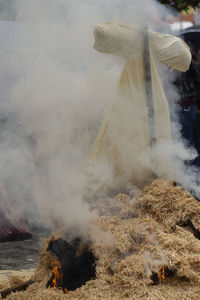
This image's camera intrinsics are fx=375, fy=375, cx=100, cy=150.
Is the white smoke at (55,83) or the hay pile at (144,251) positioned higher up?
the white smoke at (55,83)

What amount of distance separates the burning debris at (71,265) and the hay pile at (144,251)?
88 millimetres

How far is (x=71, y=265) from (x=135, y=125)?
1.50m

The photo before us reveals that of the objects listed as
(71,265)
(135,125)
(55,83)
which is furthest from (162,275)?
(55,83)

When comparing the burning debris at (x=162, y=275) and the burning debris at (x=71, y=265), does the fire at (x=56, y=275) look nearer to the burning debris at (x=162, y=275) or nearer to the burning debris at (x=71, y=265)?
the burning debris at (x=71, y=265)

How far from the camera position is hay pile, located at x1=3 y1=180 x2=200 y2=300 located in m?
2.59

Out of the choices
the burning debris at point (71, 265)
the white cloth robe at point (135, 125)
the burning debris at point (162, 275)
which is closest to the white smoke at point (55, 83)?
the white cloth robe at point (135, 125)

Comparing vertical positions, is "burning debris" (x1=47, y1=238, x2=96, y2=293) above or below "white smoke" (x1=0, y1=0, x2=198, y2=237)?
below

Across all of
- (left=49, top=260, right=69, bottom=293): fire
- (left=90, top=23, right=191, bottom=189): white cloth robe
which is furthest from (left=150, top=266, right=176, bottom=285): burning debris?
(left=90, top=23, right=191, bottom=189): white cloth robe

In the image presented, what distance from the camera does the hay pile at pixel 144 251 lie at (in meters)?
2.59

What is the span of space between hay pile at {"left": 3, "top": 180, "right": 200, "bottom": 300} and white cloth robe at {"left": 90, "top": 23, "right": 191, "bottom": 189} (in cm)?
35

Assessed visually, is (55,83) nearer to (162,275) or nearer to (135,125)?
(135,125)

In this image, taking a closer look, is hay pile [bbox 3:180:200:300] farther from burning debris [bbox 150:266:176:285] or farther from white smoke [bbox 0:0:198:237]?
white smoke [bbox 0:0:198:237]

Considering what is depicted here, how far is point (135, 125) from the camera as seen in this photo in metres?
3.71

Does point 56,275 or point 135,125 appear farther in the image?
point 135,125
